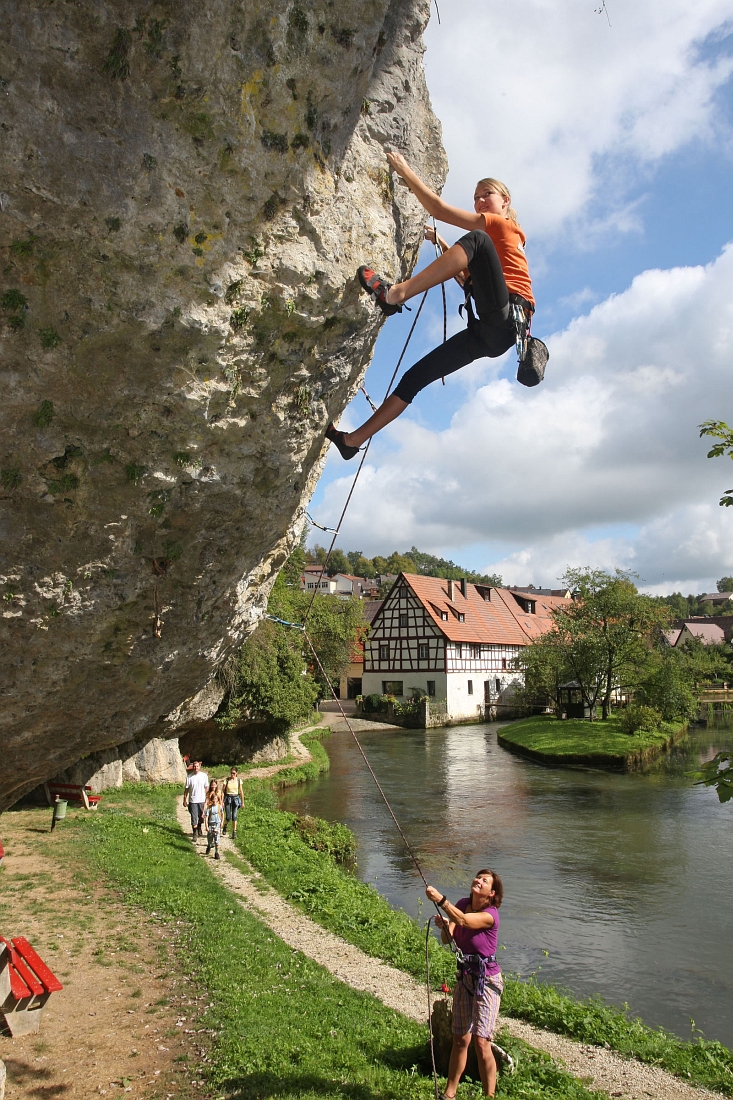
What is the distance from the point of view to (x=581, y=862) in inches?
586

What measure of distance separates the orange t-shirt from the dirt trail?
19.9 ft

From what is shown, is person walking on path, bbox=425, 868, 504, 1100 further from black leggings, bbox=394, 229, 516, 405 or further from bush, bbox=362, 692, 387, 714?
bush, bbox=362, 692, 387, 714

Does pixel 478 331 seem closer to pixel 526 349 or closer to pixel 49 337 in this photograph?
pixel 526 349

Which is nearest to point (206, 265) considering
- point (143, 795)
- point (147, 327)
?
point (147, 327)

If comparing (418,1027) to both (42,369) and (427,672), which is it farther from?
(427,672)

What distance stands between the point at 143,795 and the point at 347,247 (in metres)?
17.8

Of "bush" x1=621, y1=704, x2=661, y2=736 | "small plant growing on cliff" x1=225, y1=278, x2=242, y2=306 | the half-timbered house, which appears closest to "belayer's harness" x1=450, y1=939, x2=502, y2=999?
"small plant growing on cliff" x1=225, y1=278, x2=242, y2=306

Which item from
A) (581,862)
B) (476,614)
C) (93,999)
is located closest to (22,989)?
(93,999)

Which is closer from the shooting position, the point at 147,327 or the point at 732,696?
the point at 147,327

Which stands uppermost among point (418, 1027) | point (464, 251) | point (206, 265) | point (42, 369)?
point (464, 251)

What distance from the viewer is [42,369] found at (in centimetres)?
272

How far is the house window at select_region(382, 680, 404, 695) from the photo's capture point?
A: 4703cm

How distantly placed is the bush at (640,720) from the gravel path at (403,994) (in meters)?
24.2

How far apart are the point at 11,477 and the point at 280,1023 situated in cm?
604
